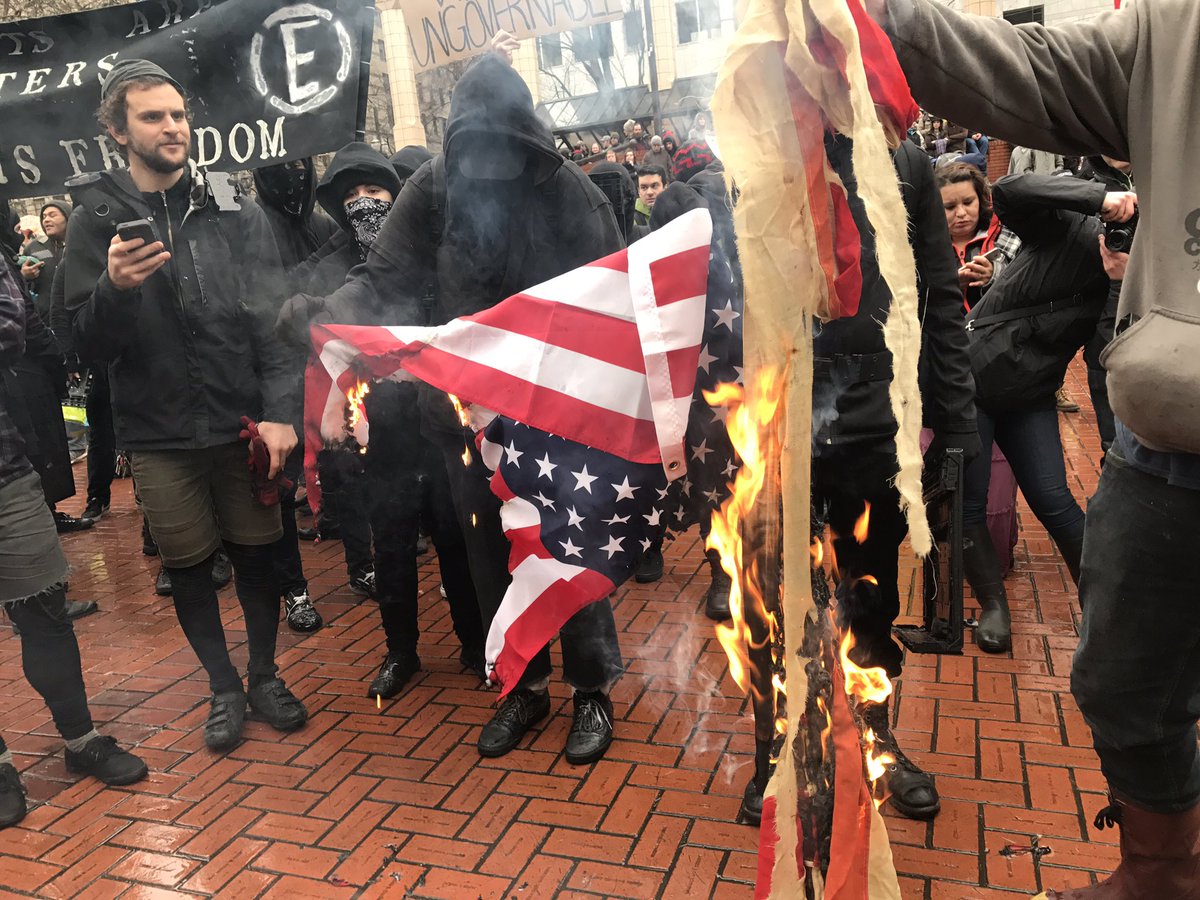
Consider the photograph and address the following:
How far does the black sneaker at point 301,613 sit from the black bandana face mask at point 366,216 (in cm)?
190

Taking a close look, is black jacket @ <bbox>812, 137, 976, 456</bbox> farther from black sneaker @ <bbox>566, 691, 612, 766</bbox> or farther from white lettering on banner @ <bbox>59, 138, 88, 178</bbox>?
white lettering on banner @ <bbox>59, 138, 88, 178</bbox>

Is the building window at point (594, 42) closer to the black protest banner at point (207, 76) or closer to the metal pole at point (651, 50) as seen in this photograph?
the metal pole at point (651, 50)

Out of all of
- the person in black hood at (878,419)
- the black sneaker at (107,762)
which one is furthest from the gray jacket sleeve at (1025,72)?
the black sneaker at (107,762)

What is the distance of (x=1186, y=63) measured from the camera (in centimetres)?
162

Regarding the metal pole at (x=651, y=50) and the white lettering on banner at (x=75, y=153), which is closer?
the metal pole at (x=651, y=50)

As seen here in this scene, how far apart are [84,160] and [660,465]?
349 cm

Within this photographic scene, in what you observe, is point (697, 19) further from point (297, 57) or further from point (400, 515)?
point (400, 515)

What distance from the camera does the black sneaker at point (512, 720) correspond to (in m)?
3.44

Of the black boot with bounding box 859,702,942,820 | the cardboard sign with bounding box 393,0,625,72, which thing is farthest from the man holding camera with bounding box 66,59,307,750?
the black boot with bounding box 859,702,942,820

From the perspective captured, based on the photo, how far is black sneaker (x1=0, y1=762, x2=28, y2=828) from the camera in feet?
10.7

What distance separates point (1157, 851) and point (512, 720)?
7.16 feet

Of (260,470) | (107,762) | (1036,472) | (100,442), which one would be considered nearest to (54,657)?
(107,762)

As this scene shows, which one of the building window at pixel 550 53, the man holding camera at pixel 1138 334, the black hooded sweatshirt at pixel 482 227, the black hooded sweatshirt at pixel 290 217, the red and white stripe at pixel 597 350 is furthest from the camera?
the building window at pixel 550 53

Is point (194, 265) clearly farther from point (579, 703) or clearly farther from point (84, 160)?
point (579, 703)
